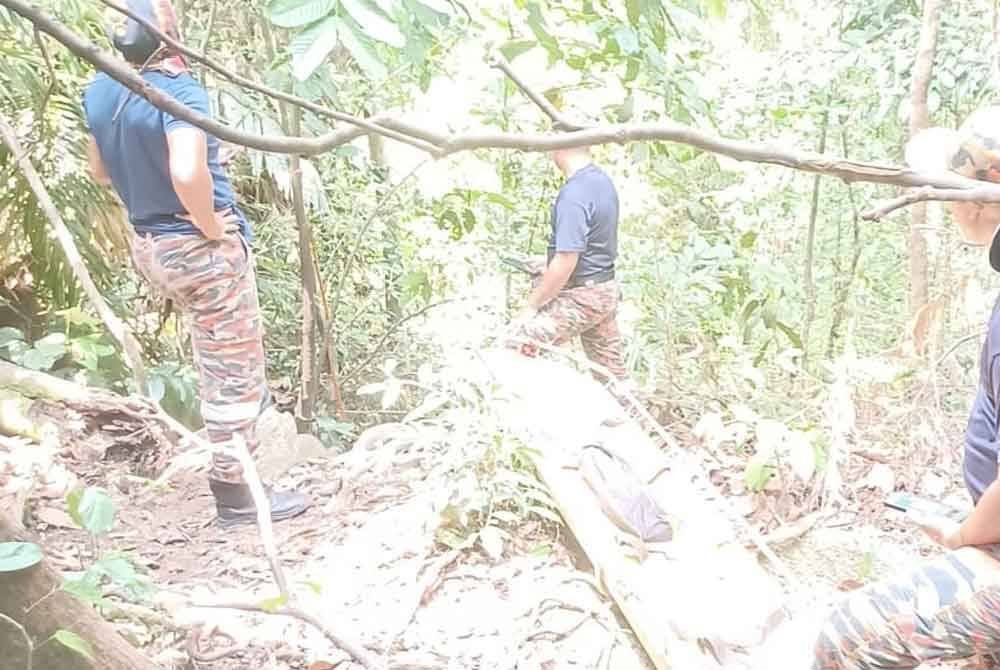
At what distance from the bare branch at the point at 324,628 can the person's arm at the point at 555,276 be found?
7.22 ft

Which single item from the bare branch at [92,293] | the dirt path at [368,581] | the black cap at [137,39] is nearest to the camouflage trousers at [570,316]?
the dirt path at [368,581]

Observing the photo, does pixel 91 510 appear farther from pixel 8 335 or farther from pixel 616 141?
pixel 8 335

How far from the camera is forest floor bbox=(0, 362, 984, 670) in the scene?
2404mm

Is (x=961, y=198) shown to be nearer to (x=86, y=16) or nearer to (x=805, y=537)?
(x=805, y=537)

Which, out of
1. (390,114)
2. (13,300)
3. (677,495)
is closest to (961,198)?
(390,114)

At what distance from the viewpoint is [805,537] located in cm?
355

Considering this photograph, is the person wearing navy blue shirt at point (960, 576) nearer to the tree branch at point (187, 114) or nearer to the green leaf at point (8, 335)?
the tree branch at point (187, 114)

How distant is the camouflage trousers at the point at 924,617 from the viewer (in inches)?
75.6

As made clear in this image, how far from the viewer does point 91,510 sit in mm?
1828

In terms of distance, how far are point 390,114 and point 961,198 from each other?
0.54 m

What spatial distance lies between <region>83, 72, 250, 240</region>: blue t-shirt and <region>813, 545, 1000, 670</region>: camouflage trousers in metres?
2.26

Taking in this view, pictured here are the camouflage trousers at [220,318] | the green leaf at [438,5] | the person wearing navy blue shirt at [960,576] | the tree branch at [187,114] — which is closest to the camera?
the tree branch at [187,114]

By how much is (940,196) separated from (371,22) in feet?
2.41

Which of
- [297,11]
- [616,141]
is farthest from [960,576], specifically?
[297,11]
